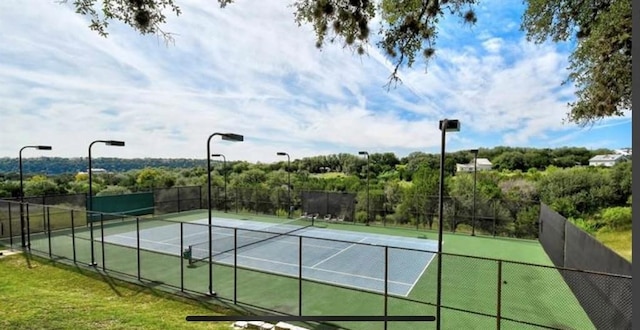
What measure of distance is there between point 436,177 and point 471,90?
5.25m

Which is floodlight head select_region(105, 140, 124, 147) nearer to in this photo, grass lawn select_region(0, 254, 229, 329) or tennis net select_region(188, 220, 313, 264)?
grass lawn select_region(0, 254, 229, 329)

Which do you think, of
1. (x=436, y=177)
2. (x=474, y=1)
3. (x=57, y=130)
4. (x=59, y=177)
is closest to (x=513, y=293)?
(x=474, y=1)

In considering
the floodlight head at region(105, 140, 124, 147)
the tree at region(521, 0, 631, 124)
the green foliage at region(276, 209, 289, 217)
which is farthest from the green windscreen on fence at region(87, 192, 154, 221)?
the tree at region(521, 0, 631, 124)

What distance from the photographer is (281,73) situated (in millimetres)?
19078

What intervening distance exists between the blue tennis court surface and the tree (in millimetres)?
5013

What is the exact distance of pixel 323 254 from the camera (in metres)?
12.9

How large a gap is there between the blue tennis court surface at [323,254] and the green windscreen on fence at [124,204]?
3.46 m

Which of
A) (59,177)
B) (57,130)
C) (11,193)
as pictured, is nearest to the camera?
(11,193)

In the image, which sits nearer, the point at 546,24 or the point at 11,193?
the point at 546,24

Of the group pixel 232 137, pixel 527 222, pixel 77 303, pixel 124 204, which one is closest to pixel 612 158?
pixel 232 137

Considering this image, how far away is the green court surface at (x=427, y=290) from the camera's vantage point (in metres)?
7.37

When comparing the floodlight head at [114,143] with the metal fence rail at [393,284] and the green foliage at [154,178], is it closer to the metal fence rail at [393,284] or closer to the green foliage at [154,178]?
the metal fence rail at [393,284]

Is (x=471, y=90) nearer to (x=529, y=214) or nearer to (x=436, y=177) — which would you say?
(x=436, y=177)

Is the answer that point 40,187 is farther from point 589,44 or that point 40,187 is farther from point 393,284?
point 589,44
